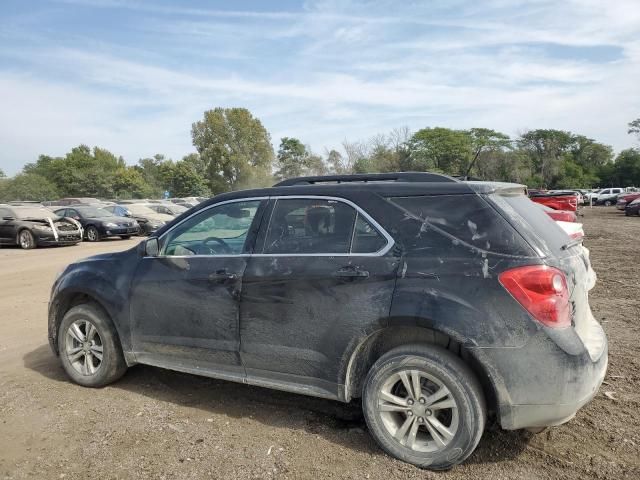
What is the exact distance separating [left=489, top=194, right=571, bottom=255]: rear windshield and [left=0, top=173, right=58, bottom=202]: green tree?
66.8 meters

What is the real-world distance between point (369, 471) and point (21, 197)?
69.1m

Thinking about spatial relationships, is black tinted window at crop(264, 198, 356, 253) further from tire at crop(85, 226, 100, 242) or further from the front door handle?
tire at crop(85, 226, 100, 242)

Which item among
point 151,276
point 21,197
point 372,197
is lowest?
point 21,197

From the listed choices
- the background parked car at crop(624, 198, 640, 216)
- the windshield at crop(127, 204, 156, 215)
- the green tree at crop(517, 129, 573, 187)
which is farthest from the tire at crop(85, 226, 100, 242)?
the green tree at crop(517, 129, 573, 187)

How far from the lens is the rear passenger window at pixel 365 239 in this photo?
3262 mm

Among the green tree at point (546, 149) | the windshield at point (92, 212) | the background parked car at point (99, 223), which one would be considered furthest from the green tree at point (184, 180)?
the green tree at point (546, 149)

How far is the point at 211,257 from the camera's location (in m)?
3.85

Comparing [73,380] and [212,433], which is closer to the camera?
[212,433]

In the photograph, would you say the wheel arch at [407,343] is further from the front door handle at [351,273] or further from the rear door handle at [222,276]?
the rear door handle at [222,276]

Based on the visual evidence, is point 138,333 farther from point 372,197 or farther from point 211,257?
point 372,197

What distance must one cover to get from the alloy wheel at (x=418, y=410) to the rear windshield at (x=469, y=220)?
0.84 meters

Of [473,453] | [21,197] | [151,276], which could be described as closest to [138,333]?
[151,276]

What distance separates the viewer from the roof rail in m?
3.51

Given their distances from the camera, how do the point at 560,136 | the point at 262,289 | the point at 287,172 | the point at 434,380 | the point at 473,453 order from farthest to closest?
the point at 560,136 → the point at 287,172 → the point at 262,289 → the point at 473,453 → the point at 434,380
